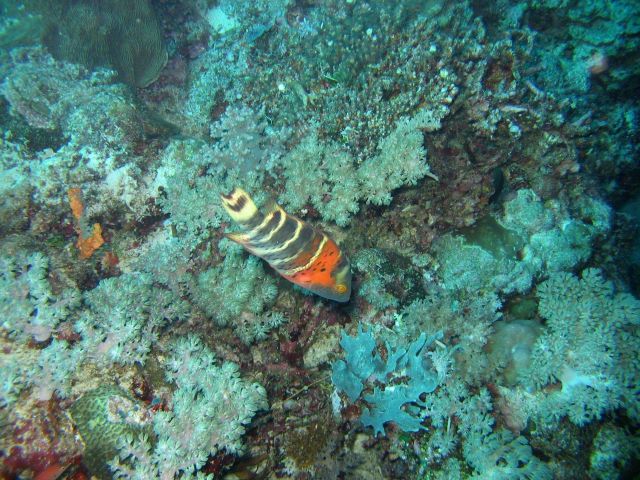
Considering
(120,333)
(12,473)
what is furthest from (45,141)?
(12,473)

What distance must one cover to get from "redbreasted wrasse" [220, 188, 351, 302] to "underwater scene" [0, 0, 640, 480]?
0.02m

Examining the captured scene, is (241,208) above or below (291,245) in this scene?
above

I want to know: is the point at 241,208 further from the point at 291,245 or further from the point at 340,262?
the point at 340,262

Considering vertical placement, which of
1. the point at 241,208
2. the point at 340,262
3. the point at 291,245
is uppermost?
the point at 241,208

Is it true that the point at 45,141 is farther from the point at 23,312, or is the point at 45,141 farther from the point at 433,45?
the point at 433,45

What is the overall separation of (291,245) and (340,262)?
600 mm

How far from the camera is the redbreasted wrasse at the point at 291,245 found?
9.59 feet

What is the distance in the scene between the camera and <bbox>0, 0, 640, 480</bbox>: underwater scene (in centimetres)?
327

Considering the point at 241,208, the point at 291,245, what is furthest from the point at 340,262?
the point at 241,208

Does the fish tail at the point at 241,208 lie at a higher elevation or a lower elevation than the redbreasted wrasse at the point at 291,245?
higher

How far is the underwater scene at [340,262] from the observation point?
10.7 ft

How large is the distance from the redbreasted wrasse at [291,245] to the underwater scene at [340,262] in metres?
0.02

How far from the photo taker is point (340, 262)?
139 inches

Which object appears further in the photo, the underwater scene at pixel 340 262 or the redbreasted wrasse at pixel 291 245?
the underwater scene at pixel 340 262
